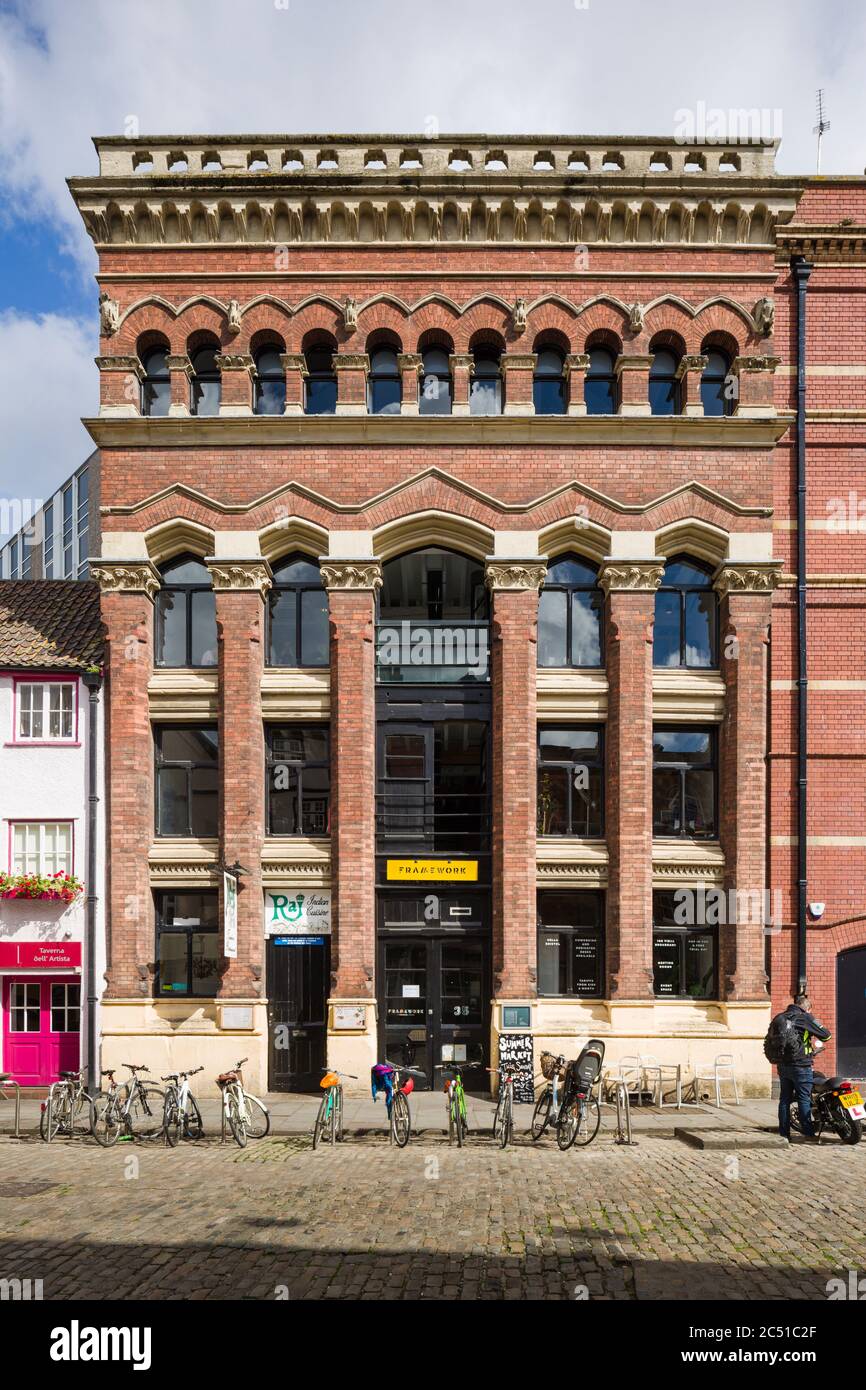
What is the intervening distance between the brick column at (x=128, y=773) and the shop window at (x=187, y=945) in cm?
22

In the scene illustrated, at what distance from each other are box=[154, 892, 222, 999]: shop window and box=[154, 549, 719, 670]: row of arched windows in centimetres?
457

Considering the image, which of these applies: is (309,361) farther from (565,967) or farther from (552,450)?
(565,967)

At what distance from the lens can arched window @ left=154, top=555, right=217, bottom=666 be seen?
1666 centimetres

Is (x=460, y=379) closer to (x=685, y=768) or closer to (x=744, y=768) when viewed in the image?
(x=685, y=768)

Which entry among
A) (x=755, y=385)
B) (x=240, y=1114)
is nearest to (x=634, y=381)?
(x=755, y=385)

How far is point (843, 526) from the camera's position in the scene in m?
16.7

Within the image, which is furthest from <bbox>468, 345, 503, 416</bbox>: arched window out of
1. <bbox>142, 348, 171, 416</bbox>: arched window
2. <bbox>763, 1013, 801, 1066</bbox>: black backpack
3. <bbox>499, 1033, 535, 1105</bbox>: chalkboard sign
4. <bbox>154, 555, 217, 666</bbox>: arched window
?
<bbox>763, 1013, 801, 1066</bbox>: black backpack

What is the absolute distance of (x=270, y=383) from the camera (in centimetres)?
1692

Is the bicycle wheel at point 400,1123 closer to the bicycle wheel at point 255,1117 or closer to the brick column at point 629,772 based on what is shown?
the bicycle wheel at point 255,1117

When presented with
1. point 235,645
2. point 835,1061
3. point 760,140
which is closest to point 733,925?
point 835,1061

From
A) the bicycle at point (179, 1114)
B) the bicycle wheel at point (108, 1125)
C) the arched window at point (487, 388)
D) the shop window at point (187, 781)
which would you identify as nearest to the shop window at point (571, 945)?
the bicycle at point (179, 1114)

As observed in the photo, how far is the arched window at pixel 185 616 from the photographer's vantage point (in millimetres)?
16656

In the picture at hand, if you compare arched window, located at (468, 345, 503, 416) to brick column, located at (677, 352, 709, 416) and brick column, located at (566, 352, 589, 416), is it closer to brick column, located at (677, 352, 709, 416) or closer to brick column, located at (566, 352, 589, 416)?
brick column, located at (566, 352, 589, 416)

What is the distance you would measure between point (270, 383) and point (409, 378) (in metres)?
2.83
